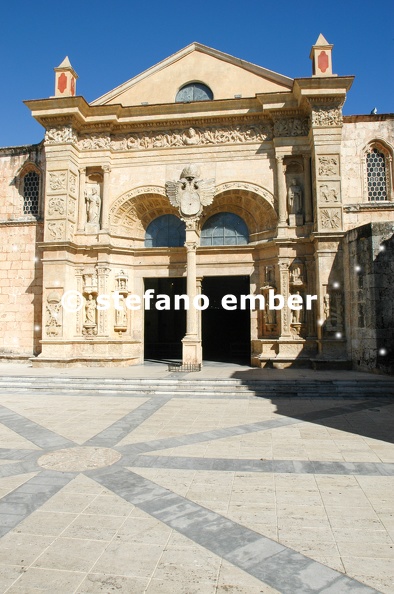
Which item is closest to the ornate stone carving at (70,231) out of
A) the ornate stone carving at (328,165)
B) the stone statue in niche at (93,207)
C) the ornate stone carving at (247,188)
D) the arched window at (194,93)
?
the stone statue in niche at (93,207)

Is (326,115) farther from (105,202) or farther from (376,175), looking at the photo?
(105,202)

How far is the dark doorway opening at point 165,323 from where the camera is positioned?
2428 cm

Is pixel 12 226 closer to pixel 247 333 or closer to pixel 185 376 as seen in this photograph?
pixel 185 376

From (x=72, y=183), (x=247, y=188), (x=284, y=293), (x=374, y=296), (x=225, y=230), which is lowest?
(x=374, y=296)

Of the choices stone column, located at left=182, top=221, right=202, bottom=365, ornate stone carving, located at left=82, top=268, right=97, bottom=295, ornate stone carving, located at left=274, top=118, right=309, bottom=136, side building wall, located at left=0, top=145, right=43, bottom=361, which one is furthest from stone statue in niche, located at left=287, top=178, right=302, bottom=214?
side building wall, located at left=0, top=145, right=43, bottom=361

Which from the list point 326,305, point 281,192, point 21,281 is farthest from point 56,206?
point 326,305

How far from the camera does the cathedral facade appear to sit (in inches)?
588

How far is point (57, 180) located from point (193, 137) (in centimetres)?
542

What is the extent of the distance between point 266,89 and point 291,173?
Answer: 11.8 feet

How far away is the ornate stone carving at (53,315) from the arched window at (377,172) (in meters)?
12.2

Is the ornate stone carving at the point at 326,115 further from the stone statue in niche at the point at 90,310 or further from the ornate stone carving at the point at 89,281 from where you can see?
the stone statue in niche at the point at 90,310

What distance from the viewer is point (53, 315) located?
15.6 metres

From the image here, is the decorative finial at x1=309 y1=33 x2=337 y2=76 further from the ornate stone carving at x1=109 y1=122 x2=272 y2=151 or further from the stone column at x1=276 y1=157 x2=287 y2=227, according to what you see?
the stone column at x1=276 y1=157 x2=287 y2=227

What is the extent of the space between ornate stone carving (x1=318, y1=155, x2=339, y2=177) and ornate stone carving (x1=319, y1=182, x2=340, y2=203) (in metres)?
0.38
